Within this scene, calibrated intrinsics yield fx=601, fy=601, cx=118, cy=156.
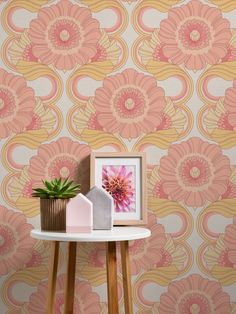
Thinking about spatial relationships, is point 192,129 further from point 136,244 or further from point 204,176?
point 136,244

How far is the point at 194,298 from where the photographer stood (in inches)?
93.0

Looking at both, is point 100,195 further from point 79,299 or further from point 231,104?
point 231,104

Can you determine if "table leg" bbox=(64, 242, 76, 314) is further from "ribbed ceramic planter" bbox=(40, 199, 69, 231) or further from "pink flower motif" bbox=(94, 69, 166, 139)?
"pink flower motif" bbox=(94, 69, 166, 139)

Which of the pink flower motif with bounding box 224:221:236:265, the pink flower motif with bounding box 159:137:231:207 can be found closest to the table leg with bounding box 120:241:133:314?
the pink flower motif with bounding box 159:137:231:207

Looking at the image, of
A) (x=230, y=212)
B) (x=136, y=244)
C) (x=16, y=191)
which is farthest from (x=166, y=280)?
(x=16, y=191)

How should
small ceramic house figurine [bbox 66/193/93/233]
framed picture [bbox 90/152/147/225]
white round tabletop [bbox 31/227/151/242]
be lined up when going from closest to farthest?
white round tabletop [bbox 31/227/151/242] → small ceramic house figurine [bbox 66/193/93/233] → framed picture [bbox 90/152/147/225]

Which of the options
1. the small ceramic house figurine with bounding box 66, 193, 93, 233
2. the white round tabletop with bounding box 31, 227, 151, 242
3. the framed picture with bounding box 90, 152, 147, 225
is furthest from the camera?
the framed picture with bounding box 90, 152, 147, 225

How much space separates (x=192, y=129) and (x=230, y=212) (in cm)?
36

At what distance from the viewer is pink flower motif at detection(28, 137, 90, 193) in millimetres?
2375

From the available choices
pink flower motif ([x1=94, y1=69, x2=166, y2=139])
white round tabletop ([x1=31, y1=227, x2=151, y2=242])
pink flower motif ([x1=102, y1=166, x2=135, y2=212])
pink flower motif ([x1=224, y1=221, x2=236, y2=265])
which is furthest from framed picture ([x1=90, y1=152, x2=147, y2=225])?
pink flower motif ([x1=224, y1=221, x2=236, y2=265])

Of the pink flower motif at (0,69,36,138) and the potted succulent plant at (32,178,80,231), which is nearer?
the potted succulent plant at (32,178,80,231)

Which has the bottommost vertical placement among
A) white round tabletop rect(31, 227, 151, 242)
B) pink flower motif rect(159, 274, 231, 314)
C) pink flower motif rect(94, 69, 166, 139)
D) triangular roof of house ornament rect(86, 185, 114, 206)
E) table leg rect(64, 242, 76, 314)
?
pink flower motif rect(159, 274, 231, 314)

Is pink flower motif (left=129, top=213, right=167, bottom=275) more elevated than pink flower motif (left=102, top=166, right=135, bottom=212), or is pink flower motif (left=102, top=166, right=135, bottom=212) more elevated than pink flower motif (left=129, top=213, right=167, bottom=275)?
pink flower motif (left=102, top=166, right=135, bottom=212)

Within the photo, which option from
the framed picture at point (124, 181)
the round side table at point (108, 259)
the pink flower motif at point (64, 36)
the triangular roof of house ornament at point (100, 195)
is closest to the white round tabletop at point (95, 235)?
the round side table at point (108, 259)
